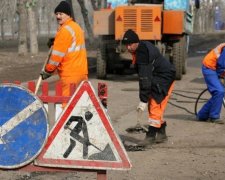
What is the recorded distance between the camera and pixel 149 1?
18391 millimetres

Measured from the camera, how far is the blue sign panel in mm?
5191

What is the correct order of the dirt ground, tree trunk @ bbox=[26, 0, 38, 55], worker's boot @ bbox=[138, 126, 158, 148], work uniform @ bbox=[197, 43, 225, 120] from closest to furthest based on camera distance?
the dirt ground, worker's boot @ bbox=[138, 126, 158, 148], work uniform @ bbox=[197, 43, 225, 120], tree trunk @ bbox=[26, 0, 38, 55]

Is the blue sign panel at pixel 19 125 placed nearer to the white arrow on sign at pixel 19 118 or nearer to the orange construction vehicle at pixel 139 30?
the white arrow on sign at pixel 19 118

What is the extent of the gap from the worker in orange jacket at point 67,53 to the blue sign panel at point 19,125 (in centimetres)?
209

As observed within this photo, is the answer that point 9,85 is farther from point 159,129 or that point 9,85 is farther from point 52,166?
point 159,129

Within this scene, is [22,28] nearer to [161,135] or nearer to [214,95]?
[214,95]

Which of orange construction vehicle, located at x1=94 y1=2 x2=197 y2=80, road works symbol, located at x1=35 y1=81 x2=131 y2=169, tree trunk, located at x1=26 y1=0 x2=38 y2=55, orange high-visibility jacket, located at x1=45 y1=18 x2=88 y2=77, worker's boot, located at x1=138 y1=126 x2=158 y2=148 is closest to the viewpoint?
road works symbol, located at x1=35 y1=81 x2=131 y2=169

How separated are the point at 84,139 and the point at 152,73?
3598 millimetres

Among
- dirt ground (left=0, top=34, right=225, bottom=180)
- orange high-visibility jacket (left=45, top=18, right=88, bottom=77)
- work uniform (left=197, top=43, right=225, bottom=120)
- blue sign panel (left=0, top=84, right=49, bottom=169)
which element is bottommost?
dirt ground (left=0, top=34, right=225, bottom=180)

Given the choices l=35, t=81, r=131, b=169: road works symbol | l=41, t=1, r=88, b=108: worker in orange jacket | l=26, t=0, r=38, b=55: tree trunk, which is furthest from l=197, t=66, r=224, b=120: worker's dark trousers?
l=26, t=0, r=38, b=55: tree trunk

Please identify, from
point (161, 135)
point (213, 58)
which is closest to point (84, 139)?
point (161, 135)

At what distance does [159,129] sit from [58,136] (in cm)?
370

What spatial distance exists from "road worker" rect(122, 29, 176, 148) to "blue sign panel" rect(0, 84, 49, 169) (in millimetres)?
3163

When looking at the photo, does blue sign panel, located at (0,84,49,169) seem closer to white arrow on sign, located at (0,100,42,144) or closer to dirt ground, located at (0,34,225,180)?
white arrow on sign, located at (0,100,42,144)
